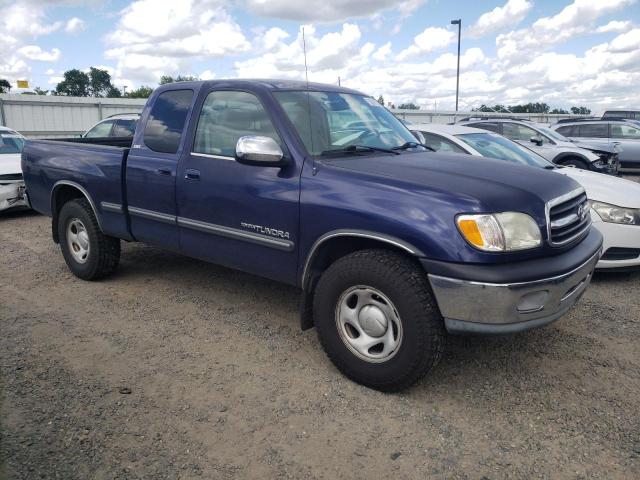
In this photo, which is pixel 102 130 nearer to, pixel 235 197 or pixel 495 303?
pixel 235 197

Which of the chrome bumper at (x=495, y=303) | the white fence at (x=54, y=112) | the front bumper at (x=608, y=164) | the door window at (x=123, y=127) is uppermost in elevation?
the white fence at (x=54, y=112)

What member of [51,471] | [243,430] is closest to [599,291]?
[243,430]

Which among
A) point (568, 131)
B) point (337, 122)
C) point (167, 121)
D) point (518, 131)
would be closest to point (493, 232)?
point (337, 122)

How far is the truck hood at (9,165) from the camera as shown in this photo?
28.2ft

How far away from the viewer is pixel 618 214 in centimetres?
530

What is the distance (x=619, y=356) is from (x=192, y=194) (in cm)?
337

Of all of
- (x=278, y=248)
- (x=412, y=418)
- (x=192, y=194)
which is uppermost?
(x=192, y=194)

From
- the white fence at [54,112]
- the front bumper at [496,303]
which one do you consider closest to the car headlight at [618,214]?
the front bumper at [496,303]

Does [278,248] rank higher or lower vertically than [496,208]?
lower

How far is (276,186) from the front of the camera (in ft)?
11.9

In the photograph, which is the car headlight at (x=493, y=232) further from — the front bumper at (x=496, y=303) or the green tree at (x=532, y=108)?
the green tree at (x=532, y=108)

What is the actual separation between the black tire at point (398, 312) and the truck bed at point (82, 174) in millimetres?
2423

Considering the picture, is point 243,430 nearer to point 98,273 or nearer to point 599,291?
point 98,273

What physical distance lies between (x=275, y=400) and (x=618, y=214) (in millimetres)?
4010
